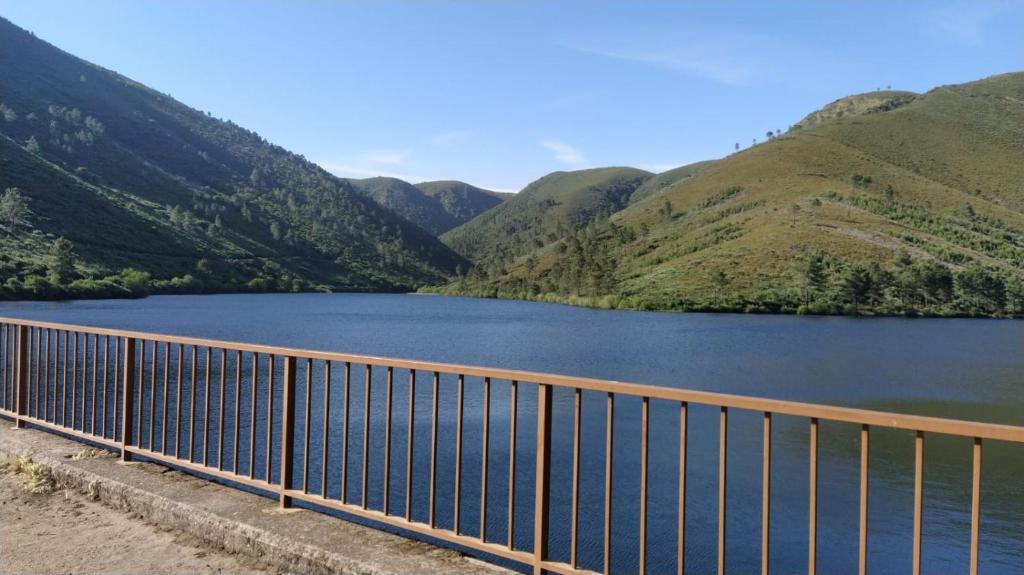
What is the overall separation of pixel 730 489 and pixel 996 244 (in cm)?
9382

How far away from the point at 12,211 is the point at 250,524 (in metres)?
90.1

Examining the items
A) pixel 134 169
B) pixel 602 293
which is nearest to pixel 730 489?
pixel 602 293

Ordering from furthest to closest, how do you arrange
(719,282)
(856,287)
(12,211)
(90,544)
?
1. (12,211)
2. (719,282)
3. (856,287)
4. (90,544)

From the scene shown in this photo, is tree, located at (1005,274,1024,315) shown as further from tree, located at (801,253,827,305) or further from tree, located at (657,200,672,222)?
tree, located at (657,200,672,222)

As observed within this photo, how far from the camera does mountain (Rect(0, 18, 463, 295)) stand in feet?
290

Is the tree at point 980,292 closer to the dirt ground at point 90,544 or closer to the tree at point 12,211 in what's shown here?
the dirt ground at point 90,544

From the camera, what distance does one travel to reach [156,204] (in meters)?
125

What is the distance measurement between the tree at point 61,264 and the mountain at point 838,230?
181 feet

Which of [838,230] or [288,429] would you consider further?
[838,230]

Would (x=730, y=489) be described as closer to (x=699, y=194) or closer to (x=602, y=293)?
(x=602, y=293)

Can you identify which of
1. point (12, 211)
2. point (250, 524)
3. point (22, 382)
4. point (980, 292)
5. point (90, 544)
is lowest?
point (90, 544)

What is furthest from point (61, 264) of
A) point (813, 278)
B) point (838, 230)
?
point (838, 230)

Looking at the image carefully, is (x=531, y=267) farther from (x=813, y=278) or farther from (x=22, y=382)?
(x=22, y=382)

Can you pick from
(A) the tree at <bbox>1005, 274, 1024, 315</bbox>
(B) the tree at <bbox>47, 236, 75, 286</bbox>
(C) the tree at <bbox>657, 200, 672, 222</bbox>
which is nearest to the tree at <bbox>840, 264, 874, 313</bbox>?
(A) the tree at <bbox>1005, 274, 1024, 315</bbox>
